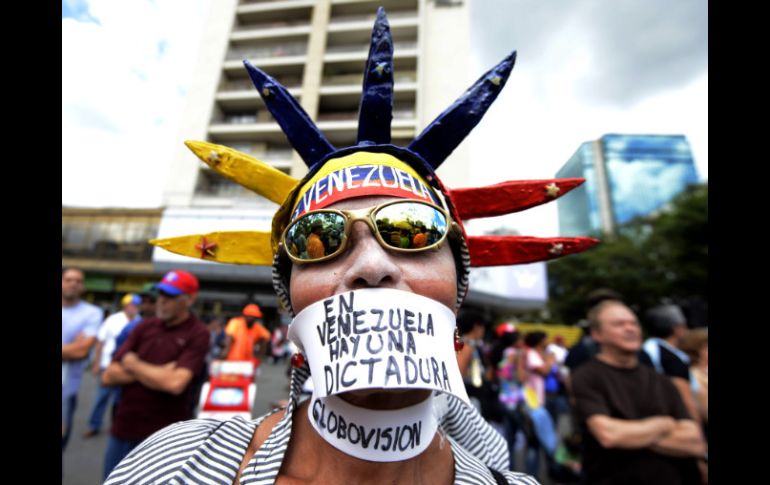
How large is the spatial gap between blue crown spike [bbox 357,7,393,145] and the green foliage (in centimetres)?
1758

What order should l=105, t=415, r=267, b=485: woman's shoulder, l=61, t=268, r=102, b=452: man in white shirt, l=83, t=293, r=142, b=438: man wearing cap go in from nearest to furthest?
l=105, t=415, r=267, b=485: woman's shoulder
l=61, t=268, r=102, b=452: man in white shirt
l=83, t=293, r=142, b=438: man wearing cap

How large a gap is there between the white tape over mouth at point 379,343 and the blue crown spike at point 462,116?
2.35 ft

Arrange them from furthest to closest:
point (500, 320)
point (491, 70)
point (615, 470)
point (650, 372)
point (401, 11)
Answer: point (500, 320) → point (401, 11) → point (650, 372) → point (615, 470) → point (491, 70)

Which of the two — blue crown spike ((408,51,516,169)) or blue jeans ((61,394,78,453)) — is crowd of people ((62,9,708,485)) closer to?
blue crown spike ((408,51,516,169))

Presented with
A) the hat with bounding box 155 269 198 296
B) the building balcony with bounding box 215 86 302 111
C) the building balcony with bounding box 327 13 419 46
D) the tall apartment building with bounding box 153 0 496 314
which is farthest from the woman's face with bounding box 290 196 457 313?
the building balcony with bounding box 327 13 419 46

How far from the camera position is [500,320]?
29297mm

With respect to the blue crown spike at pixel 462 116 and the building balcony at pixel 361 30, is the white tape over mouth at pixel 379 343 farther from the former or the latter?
the building balcony at pixel 361 30

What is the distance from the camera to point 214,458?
96cm

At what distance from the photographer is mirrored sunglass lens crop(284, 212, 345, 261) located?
39.8 inches

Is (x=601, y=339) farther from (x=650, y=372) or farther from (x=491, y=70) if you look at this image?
(x=491, y=70)

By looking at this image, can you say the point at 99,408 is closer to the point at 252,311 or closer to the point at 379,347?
the point at 252,311

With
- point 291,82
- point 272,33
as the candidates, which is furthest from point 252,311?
point 272,33
